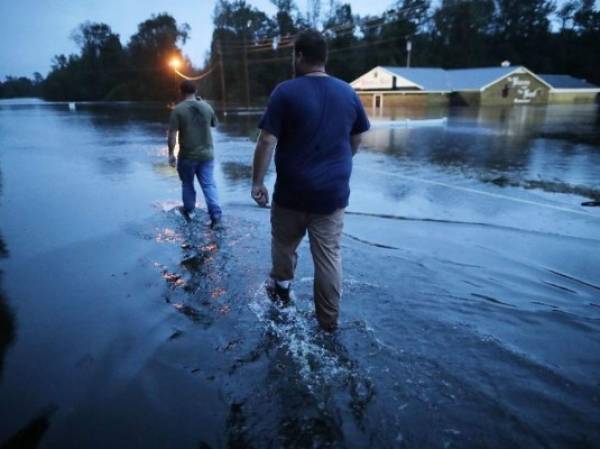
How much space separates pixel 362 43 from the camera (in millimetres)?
66125

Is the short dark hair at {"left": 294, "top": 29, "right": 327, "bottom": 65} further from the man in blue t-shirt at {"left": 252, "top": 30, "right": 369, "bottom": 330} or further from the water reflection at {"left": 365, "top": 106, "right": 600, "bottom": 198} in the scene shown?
the water reflection at {"left": 365, "top": 106, "right": 600, "bottom": 198}

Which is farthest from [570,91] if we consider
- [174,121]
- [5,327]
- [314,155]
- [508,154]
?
[5,327]

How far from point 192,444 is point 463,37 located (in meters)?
83.2

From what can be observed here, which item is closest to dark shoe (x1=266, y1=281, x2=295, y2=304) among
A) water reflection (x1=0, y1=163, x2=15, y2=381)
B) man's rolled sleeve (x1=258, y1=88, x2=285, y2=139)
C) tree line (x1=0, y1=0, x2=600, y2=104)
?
man's rolled sleeve (x1=258, y1=88, x2=285, y2=139)

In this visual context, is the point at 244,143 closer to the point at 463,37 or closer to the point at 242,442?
the point at 242,442

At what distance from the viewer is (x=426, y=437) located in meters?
2.30

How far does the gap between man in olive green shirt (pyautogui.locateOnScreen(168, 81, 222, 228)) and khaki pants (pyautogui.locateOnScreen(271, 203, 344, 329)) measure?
10.2 ft

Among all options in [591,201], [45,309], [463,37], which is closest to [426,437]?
[45,309]

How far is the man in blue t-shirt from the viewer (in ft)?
9.18

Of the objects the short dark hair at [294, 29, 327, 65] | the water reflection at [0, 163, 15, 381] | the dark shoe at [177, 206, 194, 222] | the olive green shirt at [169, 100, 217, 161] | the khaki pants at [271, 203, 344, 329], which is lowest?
the water reflection at [0, 163, 15, 381]

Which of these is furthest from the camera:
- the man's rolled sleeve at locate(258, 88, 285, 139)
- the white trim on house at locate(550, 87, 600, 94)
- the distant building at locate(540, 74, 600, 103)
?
the distant building at locate(540, 74, 600, 103)

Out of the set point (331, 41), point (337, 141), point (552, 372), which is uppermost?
point (331, 41)

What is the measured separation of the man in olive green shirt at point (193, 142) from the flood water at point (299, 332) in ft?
1.57

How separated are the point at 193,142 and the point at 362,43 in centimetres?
6673
